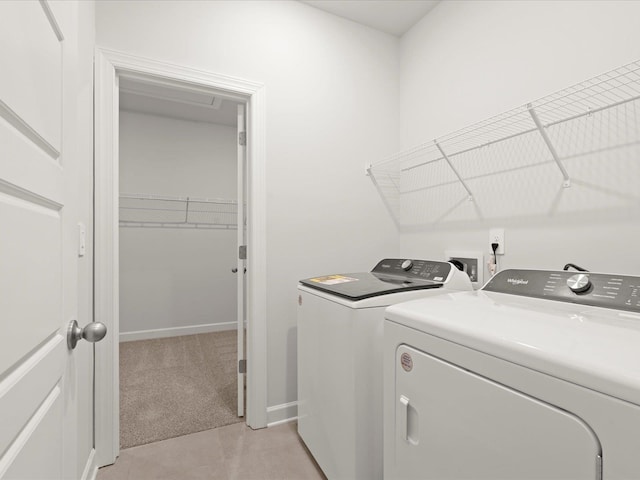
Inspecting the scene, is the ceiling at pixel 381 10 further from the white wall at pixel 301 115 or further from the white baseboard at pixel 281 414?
the white baseboard at pixel 281 414

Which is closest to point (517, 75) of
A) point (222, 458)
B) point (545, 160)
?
point (545, 160)

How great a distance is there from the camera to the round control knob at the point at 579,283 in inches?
41.1

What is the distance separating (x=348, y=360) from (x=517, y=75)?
5.38ft

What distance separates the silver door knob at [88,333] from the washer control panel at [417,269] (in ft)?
4.52

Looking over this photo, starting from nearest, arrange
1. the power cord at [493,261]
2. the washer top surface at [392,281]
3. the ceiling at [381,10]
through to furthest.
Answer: the washer top surface at [392,281] → the power cord at [493,261] → the ceiling at [381,10]

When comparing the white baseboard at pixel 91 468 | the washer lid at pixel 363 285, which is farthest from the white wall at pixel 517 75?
the white baseboard at pixel 91 468

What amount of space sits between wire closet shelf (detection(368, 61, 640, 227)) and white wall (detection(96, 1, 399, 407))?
11.7 inches

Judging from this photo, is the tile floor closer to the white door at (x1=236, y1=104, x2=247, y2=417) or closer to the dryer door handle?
the white door at (x1=236, y1=104, x2=247, y2=417)

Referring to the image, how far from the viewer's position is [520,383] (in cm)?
69

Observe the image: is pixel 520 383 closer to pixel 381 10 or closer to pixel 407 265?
pixel 407 265

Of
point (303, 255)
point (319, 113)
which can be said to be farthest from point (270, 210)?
point (319, 113)

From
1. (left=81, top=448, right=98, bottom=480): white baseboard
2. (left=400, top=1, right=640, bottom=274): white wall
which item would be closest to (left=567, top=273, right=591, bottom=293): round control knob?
(left=400, top=1, right=640, bottom=274): white wall

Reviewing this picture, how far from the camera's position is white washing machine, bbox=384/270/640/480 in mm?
578

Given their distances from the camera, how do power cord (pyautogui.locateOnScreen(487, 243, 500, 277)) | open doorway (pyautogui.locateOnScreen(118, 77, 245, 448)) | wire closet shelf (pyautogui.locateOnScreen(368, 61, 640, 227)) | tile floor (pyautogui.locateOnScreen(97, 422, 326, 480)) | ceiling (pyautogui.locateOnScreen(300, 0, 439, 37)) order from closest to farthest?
wire closet shelf (pyautogui.locateOnScreen(368, 61, 640, 227)) < tile floor (pyautogui.locateOnScreen(97, 422, 326, 480)) < power cord (pyautogui.locateOnScreen(487, 243, 500, 277)) < ceiling (pyautogui.locateOnScreen(300, 0, 439, 37)) < open doorway (pyautogui.locateOnScreen(118, 77, 245, 448))
